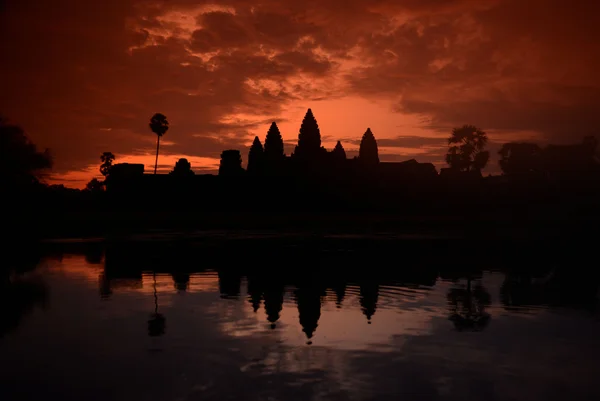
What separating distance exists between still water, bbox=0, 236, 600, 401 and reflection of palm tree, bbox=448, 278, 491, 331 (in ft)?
0.16

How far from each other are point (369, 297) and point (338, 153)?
281ft

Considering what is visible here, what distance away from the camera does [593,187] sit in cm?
8194

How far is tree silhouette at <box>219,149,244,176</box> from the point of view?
10338 centimetres

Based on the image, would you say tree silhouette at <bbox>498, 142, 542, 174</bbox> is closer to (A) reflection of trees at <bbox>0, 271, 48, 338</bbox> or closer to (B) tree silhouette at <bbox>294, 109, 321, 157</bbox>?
(B) tree silhouette at <bbox>294, 109, 321, 157</bbox>

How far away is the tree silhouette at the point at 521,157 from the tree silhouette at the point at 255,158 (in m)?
52.9

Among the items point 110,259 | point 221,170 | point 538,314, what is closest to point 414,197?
point 221,170

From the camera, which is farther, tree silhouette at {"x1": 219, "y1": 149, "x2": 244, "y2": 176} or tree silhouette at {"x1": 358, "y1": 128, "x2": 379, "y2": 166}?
tree silhouette at {"x1": 219, "y1": 149, "x2": 244, "y2": 176}

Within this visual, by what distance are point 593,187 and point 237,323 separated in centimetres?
8428

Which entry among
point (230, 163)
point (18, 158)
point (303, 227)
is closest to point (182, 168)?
point (230, 163)

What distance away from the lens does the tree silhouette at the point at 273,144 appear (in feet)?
315

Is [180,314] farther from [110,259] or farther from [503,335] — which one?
[110,259]

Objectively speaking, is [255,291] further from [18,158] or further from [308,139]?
[308,139]

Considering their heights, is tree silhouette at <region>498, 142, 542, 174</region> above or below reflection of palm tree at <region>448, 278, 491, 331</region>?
above

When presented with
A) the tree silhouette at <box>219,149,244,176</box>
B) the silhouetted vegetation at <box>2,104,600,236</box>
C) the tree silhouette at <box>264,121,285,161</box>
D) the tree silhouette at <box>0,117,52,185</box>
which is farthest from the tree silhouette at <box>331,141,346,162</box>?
the tree silhouette at <box>0,117,52,185</box>
